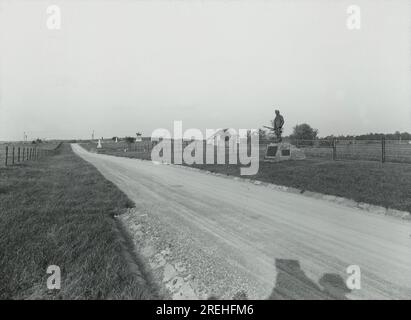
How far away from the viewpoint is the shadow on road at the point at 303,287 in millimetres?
3287

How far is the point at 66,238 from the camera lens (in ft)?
16.4

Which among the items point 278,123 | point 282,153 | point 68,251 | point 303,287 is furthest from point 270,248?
point 278,123

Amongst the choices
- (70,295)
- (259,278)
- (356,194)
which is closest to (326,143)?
(356,194)

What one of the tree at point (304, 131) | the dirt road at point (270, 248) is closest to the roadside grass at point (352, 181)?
the dirt road at point (270, 248)

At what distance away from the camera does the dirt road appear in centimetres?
352

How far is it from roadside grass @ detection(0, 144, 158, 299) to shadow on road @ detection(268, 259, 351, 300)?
60.8 inches

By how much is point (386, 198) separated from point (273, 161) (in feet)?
31.5

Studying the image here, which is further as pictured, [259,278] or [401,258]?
[401,258]

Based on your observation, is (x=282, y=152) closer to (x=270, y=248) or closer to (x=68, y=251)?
(x=270, y=248)

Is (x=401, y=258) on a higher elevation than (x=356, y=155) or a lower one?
lower

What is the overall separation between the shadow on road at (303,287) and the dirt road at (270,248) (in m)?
0.01

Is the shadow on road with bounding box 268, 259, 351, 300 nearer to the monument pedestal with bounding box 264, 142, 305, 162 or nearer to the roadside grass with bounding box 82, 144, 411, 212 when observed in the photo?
the roadside grass with bounding box 82, 144, 411, 212

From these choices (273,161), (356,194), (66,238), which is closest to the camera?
(66,238)
